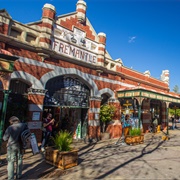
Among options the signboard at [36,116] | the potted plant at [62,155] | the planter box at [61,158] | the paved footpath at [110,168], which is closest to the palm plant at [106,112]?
the paved footpath at [110,168]

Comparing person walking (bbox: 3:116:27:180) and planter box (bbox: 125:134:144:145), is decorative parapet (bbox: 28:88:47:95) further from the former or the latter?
planter box (bbox: 125:134:144:145)

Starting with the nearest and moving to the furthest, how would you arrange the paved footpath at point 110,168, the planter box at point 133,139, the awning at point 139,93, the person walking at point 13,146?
the person walking at point 13,146 < the paved footpath at point 110,168 < the planter box at point 133,139 < the awning at point 139,93

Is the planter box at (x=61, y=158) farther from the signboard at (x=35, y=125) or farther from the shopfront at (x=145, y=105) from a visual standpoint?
the shopfront at (x=145, y=105)

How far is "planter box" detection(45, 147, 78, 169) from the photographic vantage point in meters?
5.92

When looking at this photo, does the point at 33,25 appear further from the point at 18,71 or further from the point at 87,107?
the point at 87,107

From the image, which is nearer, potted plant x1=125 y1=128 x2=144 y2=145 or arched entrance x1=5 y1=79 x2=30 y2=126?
arched entrance x1=5 y1=79 x2=30 y2=126

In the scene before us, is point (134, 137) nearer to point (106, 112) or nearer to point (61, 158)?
point (106, 112)

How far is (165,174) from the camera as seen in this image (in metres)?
5.78

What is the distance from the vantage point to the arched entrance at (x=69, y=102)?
392 inches

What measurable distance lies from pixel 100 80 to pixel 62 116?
3712mm

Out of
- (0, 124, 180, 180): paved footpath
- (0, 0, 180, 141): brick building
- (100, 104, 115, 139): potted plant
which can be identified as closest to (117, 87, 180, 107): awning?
(0, 0, 180, 141): brick building

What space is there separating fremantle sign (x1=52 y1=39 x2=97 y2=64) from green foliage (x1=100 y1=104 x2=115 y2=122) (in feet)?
11.1

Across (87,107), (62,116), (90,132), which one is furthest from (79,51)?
(90,132)

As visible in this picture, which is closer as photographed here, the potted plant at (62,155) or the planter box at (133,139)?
the potted plant at (62,155)
